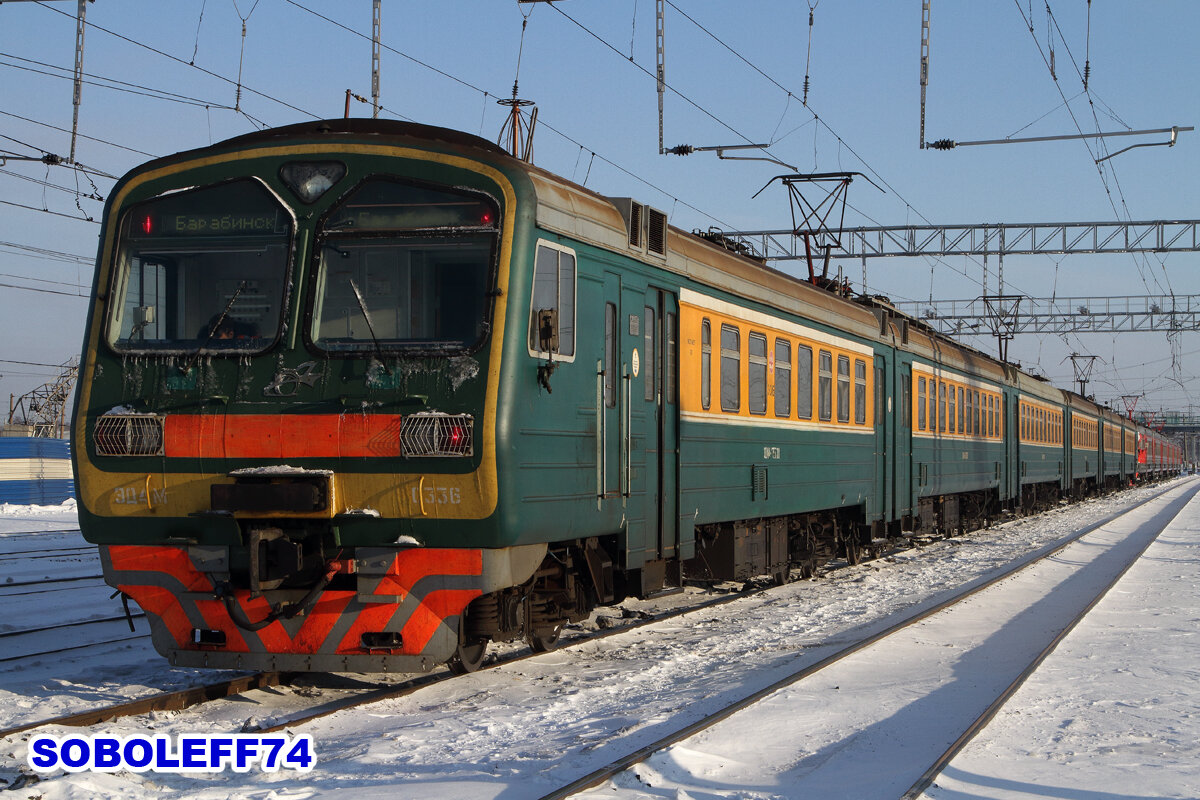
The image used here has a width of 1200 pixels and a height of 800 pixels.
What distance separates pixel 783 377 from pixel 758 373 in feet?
2.53

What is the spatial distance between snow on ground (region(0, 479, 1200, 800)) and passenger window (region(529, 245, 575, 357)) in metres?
2.27

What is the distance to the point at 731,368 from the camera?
11.4 meters

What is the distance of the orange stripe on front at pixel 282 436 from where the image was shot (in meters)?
7.27

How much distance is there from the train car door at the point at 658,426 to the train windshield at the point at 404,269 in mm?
2240

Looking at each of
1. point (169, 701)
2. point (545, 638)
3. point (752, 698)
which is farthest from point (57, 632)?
point (752, 698)

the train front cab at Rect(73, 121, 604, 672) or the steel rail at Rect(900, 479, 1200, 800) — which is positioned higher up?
the train front cab at Rect(73, 121, 604, 672)

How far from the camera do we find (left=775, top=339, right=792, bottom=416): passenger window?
12.5 m

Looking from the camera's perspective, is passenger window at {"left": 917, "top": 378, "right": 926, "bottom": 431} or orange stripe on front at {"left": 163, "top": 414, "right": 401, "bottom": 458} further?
passenger window at {"left": 917, "top": 378, "right": 926, "bottom": 431}

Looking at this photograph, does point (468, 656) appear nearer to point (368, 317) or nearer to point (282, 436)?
point (282, 436)

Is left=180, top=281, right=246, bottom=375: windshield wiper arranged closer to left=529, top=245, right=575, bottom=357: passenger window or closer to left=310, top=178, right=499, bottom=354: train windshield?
left=310, top=178, right=499, bottom=354: train windshield

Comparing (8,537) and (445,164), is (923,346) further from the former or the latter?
(8,537)

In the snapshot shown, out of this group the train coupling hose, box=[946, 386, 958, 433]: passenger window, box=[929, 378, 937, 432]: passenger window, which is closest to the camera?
the train coupling hose

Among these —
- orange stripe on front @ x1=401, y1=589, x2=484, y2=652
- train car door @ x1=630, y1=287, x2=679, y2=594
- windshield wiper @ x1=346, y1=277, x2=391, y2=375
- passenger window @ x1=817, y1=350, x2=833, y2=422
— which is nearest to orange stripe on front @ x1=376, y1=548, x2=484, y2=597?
orange stripe on front @ x1=401, y1=589, x2=484, y2=652

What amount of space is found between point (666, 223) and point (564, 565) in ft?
9.92
